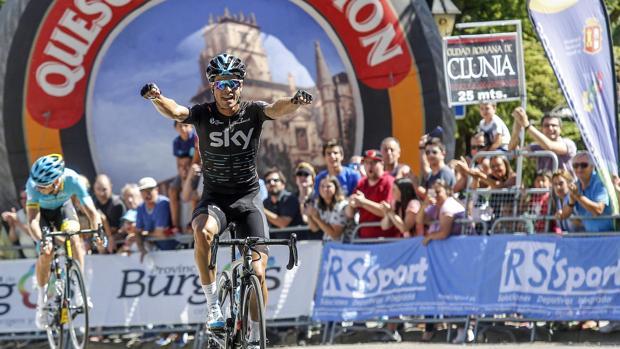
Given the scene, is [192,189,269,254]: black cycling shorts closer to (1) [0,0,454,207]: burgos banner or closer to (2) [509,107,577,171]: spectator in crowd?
(2) [509,107,577,171]: spectator in crowd

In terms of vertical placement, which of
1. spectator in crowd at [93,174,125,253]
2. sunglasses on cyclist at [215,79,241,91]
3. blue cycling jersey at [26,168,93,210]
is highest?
sunglasses on cyclist at [215,79,241,91]

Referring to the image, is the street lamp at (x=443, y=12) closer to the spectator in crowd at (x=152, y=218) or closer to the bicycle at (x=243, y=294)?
the spectator in crowd at (x=152, y=218)

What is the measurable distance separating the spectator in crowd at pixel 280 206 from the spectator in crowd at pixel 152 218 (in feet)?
4.42

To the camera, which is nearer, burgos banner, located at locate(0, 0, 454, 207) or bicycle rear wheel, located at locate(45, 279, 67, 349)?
bicycle rear wheel, located at locate(45, 279, 67, 349)

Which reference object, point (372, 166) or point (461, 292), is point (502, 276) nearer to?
point (461, 292)

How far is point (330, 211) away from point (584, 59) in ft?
11.1

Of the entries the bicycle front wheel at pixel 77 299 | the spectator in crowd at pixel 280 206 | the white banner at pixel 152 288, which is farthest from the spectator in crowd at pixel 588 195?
the bicycle front wheel at pixel 77 299

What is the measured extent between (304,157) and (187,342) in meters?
3.62

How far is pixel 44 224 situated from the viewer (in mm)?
14539

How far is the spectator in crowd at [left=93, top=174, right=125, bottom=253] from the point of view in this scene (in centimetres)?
1764

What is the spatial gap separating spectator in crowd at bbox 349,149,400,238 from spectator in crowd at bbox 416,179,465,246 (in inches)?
20.4

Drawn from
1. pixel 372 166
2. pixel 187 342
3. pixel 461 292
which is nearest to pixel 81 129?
pixel 187 342

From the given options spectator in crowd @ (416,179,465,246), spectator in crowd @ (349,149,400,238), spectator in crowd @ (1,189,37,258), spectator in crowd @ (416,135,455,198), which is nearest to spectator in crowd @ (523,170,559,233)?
spectator in crowd @ (416,179,465,246)

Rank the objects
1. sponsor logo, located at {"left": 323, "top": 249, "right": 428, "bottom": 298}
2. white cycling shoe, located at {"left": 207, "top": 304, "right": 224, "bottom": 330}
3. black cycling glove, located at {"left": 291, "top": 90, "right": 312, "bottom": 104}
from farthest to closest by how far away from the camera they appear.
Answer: sponsor logo, located at {"left": 323, "top": 249, "right": 428, "bottom": 298} < white cycling shoe, located at {"left": 207, "top": 304, "right": 224, "bottom": 330} < black cycling glove, located at {"left": 291, "top": 90, "right": 312, "bottom": 104}
